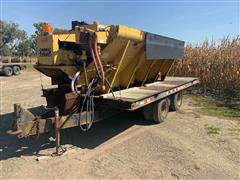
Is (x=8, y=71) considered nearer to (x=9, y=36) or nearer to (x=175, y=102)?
(x=175, y=102)

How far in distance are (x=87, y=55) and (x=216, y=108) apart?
5442mm

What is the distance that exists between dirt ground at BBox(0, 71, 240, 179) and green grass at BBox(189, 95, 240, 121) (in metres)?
1.23

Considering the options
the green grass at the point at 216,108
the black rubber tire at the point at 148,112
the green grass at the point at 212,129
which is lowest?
the green grass at the point at 212,129

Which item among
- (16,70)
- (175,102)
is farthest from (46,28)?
(16,70)

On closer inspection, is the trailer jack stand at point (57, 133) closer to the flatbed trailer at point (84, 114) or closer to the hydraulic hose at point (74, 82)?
the flatbed trailer at point (84, 114)

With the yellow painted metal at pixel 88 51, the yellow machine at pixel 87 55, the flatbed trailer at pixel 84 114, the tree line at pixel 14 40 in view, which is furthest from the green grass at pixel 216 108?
the tree line at pixel 14 40

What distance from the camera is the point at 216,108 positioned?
8641 mm

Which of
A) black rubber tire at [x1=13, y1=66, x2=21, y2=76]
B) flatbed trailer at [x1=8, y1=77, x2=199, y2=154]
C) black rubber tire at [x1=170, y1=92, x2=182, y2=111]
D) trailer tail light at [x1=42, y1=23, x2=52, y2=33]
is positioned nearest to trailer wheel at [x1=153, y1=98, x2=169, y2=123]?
flatbed trailer at [x1=8, y1=77, x2=199, y2=154]

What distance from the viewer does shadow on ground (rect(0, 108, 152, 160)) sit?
472 cm

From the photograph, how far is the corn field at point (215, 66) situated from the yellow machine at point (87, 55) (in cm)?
620

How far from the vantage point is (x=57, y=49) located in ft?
15.5

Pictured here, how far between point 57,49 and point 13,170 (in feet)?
7.19

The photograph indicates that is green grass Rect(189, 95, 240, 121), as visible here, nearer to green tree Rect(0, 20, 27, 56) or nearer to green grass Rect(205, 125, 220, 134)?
Answer: green grass Rect(205, 125, 220, 134)

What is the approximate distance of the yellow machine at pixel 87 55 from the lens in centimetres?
474
